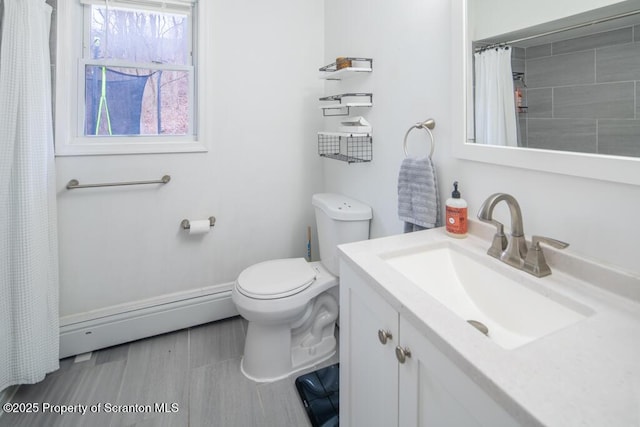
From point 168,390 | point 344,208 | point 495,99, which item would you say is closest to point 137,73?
point 344,208

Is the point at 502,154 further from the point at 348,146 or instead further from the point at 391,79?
the point at 348,146

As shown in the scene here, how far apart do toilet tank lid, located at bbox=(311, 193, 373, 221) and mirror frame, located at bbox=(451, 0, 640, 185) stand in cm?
62

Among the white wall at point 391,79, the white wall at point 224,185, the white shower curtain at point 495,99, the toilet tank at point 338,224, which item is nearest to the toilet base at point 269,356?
the toilet tank at point 338,224

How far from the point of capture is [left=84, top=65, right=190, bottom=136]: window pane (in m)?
1.89

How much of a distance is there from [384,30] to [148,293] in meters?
1.92

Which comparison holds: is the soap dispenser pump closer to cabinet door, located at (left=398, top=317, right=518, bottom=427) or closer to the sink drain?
the sink drain

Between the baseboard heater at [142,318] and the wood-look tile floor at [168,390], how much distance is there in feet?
0.23

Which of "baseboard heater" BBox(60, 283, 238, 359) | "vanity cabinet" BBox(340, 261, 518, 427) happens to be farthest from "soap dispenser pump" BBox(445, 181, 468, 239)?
"baseboard heater" BBox(60, 283, 238, 359)

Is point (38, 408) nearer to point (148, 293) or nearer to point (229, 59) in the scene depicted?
point (148, 293)

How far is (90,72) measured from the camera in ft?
6.08

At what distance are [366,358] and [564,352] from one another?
0.51 metres

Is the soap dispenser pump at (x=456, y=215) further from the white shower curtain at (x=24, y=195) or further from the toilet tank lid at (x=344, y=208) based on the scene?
the white shower curtain at (x=24, y=195)

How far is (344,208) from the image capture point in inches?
69.6

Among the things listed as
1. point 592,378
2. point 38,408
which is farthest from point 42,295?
point 592,378
